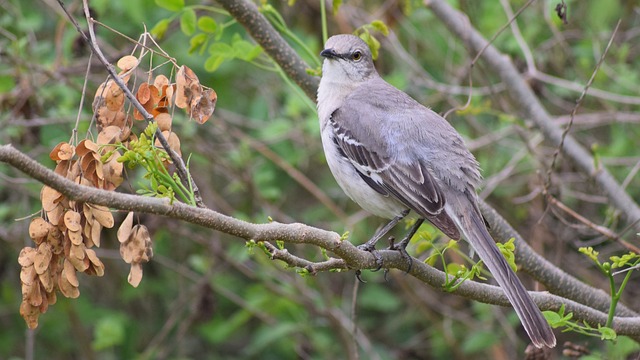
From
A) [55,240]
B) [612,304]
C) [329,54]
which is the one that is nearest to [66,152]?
[55,240]

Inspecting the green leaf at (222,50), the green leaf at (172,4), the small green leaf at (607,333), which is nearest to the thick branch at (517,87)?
the green leaf at (222,50)

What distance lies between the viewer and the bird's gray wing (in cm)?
391

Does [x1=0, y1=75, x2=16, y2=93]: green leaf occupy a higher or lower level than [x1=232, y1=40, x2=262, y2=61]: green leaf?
lower

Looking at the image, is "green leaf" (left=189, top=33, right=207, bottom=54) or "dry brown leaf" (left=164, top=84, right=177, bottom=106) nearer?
"dry brown leaf" (left=164, top=84, right=177, bottom=106)

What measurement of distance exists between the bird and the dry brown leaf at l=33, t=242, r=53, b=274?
146 centimetres

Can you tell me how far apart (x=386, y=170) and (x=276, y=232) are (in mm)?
1549

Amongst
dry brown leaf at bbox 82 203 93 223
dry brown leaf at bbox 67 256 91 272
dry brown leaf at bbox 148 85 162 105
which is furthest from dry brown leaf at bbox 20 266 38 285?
dry brown leaf at bbox 148 85 162 105

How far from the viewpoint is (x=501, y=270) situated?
3.54m

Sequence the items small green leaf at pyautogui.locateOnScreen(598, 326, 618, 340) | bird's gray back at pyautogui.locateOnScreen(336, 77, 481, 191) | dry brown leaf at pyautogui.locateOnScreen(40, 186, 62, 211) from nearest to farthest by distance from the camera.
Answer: dry brown leaf at pyautogui.locateOnScreen(40, 186, 62, 211)
small green leaf at pyautogui.locateOnScreen(598, 326, 618, 340)
bird's gray back at pyautogui.locateOnScreen(336, 77, 481, 191)

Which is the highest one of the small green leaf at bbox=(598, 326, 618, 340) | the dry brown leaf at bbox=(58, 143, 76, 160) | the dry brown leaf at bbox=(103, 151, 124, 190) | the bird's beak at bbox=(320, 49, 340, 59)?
the bird's beak at bbox=(320, 49, 340, 59)

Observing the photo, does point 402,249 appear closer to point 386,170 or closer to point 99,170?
point 386,170

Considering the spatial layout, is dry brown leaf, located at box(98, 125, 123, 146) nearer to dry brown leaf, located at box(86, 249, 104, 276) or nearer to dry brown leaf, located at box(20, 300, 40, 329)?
dry brown leaf, located at box(86, 249, 104, 276)

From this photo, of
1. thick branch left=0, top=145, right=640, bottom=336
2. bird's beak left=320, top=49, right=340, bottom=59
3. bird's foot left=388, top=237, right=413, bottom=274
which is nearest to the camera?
thick branch left=0, top=145, right=640, bottom=336

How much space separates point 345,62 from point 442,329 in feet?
10.2
